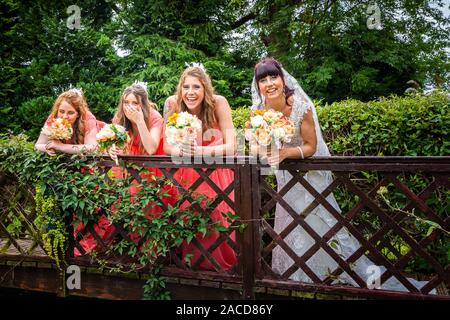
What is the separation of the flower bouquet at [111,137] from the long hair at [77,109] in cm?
91

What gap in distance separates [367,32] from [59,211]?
8.54 metres

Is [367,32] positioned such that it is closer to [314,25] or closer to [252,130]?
[314,25]

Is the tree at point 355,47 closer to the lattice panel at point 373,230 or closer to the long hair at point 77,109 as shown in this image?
the lattice panel at point 373,230

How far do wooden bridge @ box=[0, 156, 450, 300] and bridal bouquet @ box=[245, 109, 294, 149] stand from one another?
263 millimetres

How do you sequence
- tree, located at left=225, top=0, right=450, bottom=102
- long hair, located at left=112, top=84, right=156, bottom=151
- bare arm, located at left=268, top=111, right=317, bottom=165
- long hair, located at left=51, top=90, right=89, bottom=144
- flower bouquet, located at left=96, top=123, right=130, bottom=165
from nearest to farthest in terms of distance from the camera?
bare arm, located at left=268, top=111, right=317, bottom=165
flower bouquet, located at left=96, top=123, right=130, bottom=165
long hair, located at left=112, top=84, right=156, bottom=151
long hair, located at left=51, top=90, right=89, bottom=144
tree, located at left=225, top=0, right=450, bottom=102

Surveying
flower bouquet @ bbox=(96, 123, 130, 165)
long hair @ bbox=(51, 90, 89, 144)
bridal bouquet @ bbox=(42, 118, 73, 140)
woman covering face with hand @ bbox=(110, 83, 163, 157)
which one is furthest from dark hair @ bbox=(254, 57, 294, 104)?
long hair @ bbox=(51, 90, 89, 144)

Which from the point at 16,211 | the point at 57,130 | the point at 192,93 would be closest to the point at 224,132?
the point at 192,93

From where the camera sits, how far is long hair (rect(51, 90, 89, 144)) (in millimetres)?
3933

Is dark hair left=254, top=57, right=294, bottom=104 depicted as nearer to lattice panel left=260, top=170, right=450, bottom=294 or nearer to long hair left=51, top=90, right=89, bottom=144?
lattice panel left=260, top=170, right=450, bottom=294

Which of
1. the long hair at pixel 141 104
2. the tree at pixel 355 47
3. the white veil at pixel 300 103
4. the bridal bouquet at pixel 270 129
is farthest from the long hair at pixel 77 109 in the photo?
the tree at pixel 355 47

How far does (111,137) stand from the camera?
3146 millimetres

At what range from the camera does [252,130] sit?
8.95 feet

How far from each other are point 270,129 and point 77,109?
2440 millimetres

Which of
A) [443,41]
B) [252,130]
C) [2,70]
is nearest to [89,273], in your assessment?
[252,130]
